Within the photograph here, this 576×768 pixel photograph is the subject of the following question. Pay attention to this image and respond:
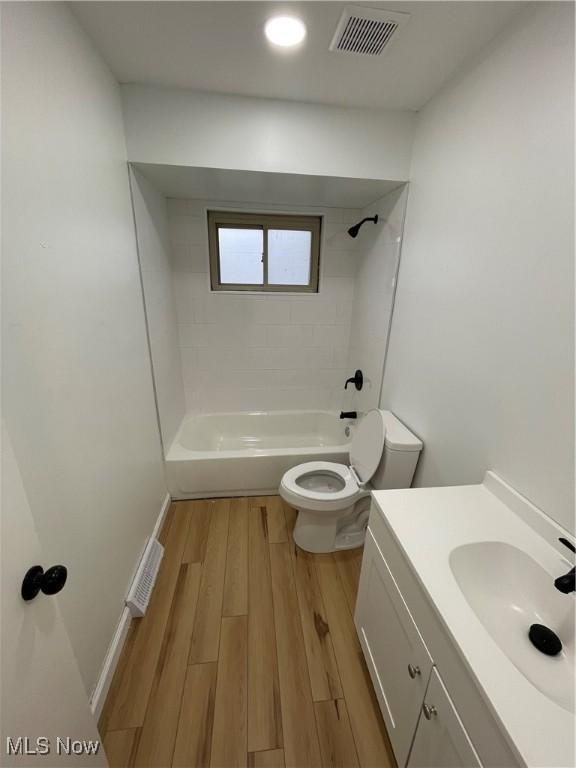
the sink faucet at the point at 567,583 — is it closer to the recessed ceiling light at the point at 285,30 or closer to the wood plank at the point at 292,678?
the wood plank at the point at 292,678

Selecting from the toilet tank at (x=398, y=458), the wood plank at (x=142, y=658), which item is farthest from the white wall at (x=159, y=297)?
the toilet tank at (x=398, y=458)

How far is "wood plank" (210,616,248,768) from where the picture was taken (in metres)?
1.02

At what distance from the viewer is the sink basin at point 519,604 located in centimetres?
70

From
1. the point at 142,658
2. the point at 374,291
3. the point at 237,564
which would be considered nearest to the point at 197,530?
the point at 237,564

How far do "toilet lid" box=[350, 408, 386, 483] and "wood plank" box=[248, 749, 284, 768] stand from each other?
1.09 meters

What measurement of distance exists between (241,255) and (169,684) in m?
2.58

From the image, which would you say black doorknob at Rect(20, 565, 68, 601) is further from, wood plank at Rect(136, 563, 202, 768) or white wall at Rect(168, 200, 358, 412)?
white wall at Rect(168, 200, 358, 412)

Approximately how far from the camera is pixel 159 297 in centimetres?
197

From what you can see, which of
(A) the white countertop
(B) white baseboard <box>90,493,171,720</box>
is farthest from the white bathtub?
(A) the white countertop

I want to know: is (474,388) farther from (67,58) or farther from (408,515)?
(67,58)

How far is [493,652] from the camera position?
2.03 ft

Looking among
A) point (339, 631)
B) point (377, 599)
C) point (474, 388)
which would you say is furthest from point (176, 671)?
point (474, 388)

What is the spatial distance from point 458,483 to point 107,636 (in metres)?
1.57

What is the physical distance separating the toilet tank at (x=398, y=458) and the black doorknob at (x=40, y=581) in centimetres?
137
